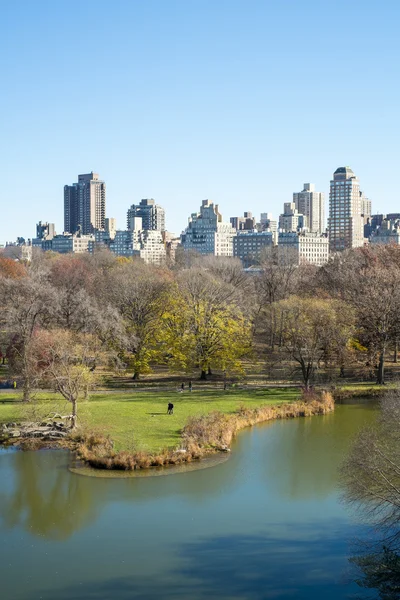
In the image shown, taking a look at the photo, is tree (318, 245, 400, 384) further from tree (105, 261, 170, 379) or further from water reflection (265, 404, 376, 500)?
tree (105, 261, 170, 379)

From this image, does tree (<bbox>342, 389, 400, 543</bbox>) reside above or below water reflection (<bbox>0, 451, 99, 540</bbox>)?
above

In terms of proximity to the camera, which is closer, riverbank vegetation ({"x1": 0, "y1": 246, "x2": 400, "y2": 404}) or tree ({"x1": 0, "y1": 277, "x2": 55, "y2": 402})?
tree ({"x1": 0, "y1": 277, "x2": 55, "y2": 402})

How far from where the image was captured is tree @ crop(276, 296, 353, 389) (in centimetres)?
4581

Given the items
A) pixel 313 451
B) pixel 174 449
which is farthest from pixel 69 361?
pixel 313 451

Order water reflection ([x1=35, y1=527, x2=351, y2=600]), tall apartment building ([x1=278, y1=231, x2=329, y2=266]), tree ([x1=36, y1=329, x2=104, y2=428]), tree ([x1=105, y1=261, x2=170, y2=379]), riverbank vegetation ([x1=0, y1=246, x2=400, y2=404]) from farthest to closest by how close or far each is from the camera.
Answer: tall apartment building ([x1=278, y1=231, x2=329, y2=266]) < tree ([x1=105, y1=261, x2=170, y2=379]) < riverbank vegetation ([x1=0, y1=246, x2=400, y2=404]) < tree ([x1=36, y1=329, x2=104, y2=428]) < water reflection ([x1=35, y1=527, x2=351, y2=600])

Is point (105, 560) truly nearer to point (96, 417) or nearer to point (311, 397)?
point (96, 417)

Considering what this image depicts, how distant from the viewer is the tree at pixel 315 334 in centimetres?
4581

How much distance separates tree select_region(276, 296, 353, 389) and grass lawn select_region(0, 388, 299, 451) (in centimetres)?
231

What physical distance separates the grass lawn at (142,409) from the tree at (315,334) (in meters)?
2.31

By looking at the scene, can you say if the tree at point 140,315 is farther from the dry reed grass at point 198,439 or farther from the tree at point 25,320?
the dry reed grass at point 198,439

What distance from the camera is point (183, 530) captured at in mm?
24438

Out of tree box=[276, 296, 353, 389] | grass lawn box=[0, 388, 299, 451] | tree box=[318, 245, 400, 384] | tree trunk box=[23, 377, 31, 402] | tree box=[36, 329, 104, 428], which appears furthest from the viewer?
tree box=[318, 245, 400, 384]

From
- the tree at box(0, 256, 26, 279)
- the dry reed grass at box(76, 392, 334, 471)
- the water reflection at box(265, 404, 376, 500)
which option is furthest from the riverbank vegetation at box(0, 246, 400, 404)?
the tree at box(0, 256, 26, 279)

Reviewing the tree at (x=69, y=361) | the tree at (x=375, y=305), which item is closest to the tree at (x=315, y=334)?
the tree at (x=375, y=305)
